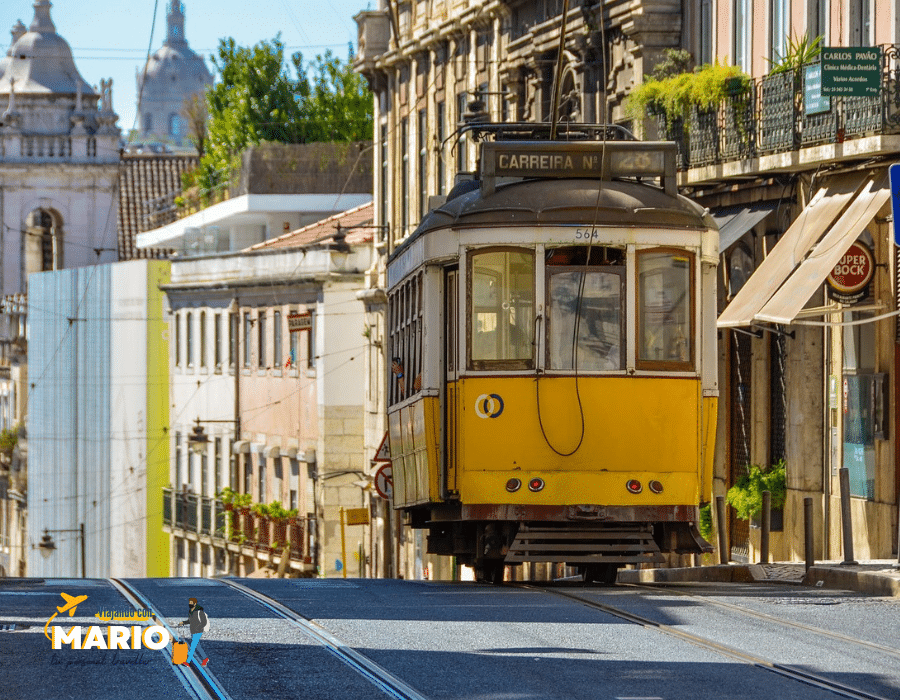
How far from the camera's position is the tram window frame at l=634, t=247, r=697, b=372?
1866cm

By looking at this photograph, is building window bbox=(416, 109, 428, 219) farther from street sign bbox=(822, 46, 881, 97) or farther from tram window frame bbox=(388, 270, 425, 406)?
street sign bbox=(822, 46, 881, 97)

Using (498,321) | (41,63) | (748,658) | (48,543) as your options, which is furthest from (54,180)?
(748,658)

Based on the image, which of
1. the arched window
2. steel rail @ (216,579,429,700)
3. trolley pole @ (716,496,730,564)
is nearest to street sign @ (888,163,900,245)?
steel rail @ (216,579,429,700)

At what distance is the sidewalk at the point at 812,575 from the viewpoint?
18.0 metres

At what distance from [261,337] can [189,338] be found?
614 cm

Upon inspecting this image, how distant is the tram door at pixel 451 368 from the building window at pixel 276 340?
32109 mm

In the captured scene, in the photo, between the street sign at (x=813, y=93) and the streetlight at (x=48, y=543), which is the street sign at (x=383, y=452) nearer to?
the street sign at (x=813, y=93)

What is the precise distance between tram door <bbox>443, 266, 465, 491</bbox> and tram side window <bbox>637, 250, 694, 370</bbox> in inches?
61.7

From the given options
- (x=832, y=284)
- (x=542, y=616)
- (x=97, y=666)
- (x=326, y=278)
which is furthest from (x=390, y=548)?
(x=97, y=666)

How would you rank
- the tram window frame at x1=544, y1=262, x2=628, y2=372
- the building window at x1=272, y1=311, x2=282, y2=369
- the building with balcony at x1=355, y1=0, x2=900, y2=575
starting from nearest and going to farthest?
the tram window frame at x1=544, y1=262, x2=628, y2=372 → the building with balcony at x1=355, y1=0, x2=900, y2=575 → the building window at x1=272, y1=311, x2=282, y2=369

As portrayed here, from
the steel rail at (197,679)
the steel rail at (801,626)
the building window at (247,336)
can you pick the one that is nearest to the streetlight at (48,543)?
the building window at (247,336)

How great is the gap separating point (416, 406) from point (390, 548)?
23622 millimetres

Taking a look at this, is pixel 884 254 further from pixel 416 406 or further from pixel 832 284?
pixel 416 406

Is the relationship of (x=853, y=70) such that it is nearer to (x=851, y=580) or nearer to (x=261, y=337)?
(x=851, y=580)
